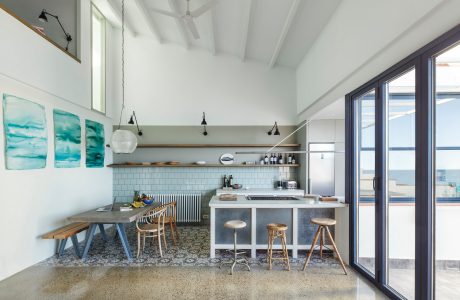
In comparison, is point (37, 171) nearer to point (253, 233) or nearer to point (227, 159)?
point (253, 233)

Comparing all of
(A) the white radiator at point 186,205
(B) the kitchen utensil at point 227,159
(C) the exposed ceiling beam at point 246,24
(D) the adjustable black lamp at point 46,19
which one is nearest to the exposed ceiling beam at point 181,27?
(C) the exposed ceiling beam at point 246,24

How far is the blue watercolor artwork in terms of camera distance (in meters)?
3.05

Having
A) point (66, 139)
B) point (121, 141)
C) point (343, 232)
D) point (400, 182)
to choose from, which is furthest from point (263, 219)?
point (66, 139)

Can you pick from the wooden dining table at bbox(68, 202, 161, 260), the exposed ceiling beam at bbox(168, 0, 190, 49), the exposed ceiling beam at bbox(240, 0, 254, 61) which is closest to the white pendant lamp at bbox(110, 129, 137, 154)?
the wooden dining table at bbox(68, 202, 161, 260)

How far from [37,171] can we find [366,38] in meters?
Result: 4.65

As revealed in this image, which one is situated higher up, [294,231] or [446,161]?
[446,161]

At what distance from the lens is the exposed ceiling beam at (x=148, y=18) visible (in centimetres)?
415

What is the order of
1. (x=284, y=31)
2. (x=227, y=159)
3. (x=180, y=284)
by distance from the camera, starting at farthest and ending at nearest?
(x=227, y=159) < (x=284, y=31) < (x=180, y=284)

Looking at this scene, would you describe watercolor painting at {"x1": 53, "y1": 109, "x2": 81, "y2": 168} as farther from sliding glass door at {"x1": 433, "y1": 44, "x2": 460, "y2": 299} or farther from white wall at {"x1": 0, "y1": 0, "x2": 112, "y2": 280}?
sliding glass door at {"x1": 433, "y1": 44, "x2": 460, "y2": 299}

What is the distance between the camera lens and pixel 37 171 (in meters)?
3.50

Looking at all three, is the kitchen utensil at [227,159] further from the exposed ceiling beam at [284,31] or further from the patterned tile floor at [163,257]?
the exposed ceiling beam at [284,31]

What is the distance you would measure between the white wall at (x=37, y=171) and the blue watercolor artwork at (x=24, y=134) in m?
0.08

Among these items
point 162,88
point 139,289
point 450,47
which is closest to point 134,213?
point 139,289

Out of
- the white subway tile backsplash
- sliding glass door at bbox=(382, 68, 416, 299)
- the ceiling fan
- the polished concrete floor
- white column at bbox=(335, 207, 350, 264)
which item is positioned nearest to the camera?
sliding glass door at bbox=(382, 68, 416, 299)
